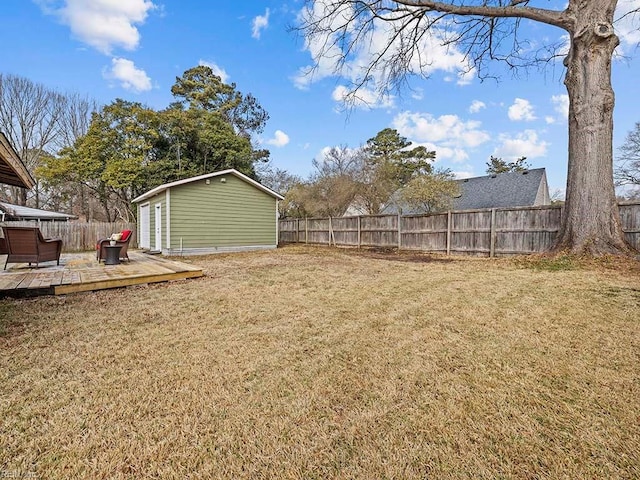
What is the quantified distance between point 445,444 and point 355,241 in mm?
12128

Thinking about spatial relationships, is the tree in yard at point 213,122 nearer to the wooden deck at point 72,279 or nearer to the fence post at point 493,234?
the wooden deck at point 72,279

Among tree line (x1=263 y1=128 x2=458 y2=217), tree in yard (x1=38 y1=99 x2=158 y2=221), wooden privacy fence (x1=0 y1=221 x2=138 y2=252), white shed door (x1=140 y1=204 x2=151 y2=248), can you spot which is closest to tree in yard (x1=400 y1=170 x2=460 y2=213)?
tree line (x1=263 y1=128 x2=458 y2=217)

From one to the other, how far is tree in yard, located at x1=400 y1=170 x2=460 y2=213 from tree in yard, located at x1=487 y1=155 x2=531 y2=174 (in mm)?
25862

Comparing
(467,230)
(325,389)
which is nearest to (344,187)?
(467,230)

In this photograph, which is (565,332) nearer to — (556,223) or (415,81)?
(556,223)

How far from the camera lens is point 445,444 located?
1.46 metres

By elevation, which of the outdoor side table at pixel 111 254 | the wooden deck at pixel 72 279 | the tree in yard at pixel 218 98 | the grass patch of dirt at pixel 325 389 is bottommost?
the grass patch of dirt at pixel 325 389

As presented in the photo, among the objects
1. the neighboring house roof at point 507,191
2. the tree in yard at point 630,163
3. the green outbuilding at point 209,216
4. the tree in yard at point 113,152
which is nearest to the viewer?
the green outbuilding at point 209,216

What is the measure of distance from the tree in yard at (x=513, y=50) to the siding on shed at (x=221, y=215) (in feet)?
19.7

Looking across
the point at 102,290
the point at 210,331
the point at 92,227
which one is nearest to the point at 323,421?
the point at 210,331

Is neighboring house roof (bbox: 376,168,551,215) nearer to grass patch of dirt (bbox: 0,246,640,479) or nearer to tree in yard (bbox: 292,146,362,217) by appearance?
tree in yard (bbox: 292,146,362,217)

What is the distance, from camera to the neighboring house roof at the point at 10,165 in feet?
11.5

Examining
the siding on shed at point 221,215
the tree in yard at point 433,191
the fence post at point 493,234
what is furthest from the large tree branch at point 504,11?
the siding on shed at point 221,215

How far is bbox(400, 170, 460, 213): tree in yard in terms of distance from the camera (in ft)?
42.0
